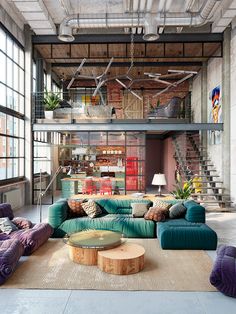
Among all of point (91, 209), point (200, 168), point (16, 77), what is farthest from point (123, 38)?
point (91, 209)

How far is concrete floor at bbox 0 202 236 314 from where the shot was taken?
334 centimetres

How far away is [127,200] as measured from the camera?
23.3 ft

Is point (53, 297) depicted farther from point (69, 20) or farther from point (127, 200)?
point (69, 20)

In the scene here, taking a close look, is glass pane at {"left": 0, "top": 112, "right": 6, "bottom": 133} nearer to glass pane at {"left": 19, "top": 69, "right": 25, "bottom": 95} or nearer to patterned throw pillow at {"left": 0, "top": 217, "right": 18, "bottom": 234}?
glass pane at {"left": 19, "top": 69, "right": 25, "bottom": 95}

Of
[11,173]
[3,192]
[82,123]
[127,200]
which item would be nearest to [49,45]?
[82,123]

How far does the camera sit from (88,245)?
183 inches

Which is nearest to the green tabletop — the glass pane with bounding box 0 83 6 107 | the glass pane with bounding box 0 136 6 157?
the glass pane with bounding box 0 136 6 157

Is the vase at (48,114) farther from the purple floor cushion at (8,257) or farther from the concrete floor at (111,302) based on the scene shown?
the concrete floor at (111,302)


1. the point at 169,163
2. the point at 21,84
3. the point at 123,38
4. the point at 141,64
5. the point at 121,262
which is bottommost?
the point at 121,262

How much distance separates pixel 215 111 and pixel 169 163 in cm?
527

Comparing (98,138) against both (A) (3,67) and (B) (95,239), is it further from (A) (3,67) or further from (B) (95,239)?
(B) (95,239)

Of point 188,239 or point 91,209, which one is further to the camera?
point 91,209

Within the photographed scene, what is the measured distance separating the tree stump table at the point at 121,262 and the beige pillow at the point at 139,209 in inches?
79.8

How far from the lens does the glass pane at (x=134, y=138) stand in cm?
1155
